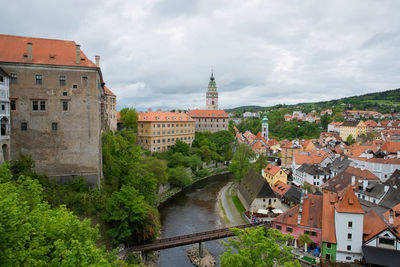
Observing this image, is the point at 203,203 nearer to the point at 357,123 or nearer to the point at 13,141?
the point at 13,141

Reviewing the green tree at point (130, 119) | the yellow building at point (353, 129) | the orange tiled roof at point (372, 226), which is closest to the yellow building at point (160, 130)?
the green tree at point (130, 119)

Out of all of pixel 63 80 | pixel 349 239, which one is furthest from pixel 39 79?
pixel 349 239

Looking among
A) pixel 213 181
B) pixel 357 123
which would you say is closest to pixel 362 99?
pixel 357 123

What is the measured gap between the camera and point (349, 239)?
1958cm

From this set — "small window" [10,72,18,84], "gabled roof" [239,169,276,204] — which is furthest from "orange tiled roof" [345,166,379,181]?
"small window" [10,72,18,84]

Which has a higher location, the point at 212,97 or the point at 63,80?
the point at 212,97

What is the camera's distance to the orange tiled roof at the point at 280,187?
3307cm

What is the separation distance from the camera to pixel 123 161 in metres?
23.6

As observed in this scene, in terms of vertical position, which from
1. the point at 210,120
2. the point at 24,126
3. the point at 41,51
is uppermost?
the point at 41,51

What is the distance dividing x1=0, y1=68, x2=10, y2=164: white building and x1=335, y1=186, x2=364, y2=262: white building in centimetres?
2492

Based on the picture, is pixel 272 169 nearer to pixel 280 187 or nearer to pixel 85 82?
pixel 280 187

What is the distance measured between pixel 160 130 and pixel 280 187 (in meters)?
27.4

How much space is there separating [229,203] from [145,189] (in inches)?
489

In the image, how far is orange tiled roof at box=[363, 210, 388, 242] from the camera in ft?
64.1
